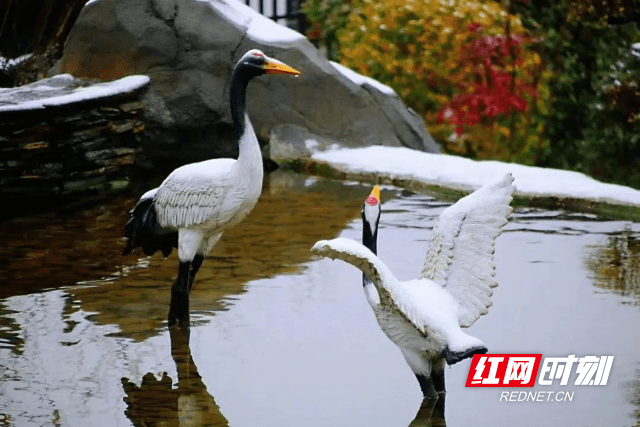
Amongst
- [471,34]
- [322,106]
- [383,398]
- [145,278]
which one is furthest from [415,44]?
[383,398]

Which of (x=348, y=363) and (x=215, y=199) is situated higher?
(x=215, y=199)

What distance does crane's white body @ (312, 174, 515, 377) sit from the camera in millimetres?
4691

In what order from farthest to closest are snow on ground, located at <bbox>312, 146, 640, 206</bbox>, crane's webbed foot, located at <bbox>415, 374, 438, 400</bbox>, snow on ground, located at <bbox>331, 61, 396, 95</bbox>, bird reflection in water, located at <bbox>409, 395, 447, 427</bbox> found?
snow on ground, located at <bbox>331, 61, 396, 95</bbox> < snow on ground, located at <bbox>312, 146, 640, 206</bbox> < crane's webbed foot, located at <bbox>415, 374, 438, 400</bbox> < bird reflection in water, located at <bbox>409, 395, 447, 427</bbox>

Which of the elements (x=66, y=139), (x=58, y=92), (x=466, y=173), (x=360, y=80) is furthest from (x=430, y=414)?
(x=360, y=80)

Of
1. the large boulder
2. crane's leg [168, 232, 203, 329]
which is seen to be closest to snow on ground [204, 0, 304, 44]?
the large boulder

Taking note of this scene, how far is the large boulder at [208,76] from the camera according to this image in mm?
10805

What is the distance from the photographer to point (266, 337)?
5.99 metres

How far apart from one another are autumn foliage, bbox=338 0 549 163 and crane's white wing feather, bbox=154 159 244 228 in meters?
6.64

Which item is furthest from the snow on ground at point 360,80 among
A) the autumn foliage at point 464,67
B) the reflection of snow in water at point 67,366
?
the reflection of snow in water at point 67,366

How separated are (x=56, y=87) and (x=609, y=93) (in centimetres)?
501

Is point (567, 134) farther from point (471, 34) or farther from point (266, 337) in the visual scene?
point (266, 337)

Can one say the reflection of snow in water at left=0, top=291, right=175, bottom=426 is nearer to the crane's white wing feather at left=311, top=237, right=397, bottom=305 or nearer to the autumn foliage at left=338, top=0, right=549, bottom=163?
the crane's white wing feather at left=311, top=237, right=397, bottom=305

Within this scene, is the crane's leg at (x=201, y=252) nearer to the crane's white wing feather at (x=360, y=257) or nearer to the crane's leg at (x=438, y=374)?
the crane's white wing feather at (x=360, y=257)

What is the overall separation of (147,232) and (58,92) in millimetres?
3752
